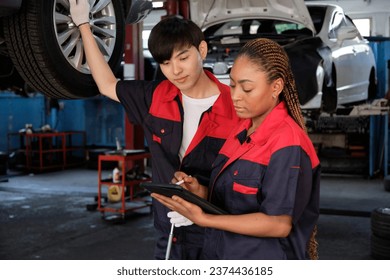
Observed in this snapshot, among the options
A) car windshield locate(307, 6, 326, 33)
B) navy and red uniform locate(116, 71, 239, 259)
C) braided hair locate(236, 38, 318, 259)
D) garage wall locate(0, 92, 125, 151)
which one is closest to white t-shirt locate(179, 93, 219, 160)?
navy and red uniform locate(116, 71, 239, 259)

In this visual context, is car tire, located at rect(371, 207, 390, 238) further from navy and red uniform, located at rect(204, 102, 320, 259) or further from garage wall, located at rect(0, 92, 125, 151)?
garage wall, located at rect(0, 92, 125, 151)

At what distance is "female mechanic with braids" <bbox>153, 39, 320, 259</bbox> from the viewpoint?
125 centimetres

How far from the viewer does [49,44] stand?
1.81 metres

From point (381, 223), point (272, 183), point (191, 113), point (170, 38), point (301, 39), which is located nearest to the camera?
point (272, 183)

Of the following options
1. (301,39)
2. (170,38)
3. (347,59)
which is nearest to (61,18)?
(170,38)

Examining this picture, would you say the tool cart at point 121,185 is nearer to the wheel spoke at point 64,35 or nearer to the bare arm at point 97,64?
the wheel spoke at point 64,35

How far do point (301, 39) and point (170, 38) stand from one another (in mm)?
3232

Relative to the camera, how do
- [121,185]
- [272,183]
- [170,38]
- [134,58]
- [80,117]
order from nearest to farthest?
[272,183] < [170,38] < [121,185] < [134,58] < [80,117]

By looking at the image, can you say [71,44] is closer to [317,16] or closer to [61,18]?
[61,18]

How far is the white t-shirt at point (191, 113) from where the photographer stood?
5.46 feet

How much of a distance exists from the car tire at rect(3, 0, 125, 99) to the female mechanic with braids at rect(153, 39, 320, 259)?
28.0 inches
